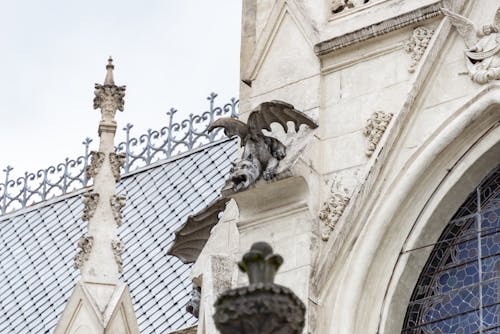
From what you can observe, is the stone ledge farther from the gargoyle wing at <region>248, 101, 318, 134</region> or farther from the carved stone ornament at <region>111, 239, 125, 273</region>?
the carved stone ornament at <region>111, 239, 125, 273</region>

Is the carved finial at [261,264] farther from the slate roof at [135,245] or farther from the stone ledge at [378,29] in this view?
the slate roof at [135,245]

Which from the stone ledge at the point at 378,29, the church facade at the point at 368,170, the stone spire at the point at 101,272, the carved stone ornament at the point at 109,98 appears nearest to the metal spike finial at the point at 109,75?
the carved stone ornament at the point at 109,98


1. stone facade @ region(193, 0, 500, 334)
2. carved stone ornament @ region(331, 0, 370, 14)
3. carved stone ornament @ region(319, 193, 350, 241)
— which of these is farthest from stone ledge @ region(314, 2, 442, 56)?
carved stone ornament @ region(319, 193, 350, 241)

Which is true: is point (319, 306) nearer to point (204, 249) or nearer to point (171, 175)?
point (204, 249)

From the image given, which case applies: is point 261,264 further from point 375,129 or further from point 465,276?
point 375,129

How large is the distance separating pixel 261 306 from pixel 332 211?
4826 mm

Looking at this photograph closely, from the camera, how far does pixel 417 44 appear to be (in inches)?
691

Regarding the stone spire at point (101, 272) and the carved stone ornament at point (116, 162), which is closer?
the stone spire at point (101, 272)

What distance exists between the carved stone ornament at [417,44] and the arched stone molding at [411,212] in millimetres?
666

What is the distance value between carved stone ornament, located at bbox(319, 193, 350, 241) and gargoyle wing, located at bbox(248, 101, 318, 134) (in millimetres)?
704

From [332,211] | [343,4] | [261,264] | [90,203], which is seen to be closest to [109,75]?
[90,203]

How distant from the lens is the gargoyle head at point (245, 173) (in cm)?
1734

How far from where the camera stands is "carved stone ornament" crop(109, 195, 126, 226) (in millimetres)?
22203

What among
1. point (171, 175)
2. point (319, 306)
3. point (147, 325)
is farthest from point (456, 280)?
point (171, 175)
